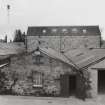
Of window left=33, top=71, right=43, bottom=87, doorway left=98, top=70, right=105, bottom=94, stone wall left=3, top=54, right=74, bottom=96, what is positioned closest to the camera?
stone wall left=3, top=54, right=74, bottom=96

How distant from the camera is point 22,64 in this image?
18.0m

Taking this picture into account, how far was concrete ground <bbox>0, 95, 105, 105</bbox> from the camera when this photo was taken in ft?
52.6

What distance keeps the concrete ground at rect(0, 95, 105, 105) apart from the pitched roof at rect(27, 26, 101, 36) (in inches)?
1863

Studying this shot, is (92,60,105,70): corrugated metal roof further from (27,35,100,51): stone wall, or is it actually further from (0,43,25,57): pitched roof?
(27,35,100,51): stone wall

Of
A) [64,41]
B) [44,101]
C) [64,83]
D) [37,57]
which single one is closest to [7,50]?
[37,57]

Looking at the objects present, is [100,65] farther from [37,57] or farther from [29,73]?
[29,73]

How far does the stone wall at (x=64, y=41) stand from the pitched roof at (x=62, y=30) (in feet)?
4.51

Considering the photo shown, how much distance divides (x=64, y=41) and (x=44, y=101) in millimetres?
47208

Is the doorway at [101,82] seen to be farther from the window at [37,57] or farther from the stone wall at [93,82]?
the window at [37,57]

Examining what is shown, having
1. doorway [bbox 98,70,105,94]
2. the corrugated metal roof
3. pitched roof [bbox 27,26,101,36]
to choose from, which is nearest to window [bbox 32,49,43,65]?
the corrugated metal roof

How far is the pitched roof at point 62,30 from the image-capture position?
63466 millimetres

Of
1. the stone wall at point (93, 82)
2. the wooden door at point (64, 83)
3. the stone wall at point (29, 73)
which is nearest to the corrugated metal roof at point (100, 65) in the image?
the stone wall at point (93, 82)

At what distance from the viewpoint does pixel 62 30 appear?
6550cm

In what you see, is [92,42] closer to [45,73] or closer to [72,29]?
[72,29]
